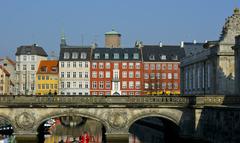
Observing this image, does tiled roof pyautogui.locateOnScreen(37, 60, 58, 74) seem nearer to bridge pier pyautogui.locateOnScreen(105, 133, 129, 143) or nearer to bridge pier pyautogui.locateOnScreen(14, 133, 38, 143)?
bridge pier pyautogui.locateOnScreen(14, 133, 38, 143)

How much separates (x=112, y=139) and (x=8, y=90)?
88682mm

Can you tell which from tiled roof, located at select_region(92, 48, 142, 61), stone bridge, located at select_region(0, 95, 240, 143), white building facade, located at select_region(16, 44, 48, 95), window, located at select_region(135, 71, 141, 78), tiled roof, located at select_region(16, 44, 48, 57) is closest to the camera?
stone bridge, located at select_region(0, 95, 240, 143)

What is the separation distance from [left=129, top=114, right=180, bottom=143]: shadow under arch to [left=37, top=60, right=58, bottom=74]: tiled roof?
3886 centimetres

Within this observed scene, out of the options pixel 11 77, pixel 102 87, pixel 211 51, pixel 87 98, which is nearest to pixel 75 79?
pixel 102 87

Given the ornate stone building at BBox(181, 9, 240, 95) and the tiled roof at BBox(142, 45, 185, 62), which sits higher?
the tiled roof at BBox(142, 45, 185, 62)

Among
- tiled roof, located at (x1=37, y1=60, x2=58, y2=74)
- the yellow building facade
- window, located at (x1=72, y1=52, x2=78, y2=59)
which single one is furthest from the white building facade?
window, located at (x1=72, y1=52, x2=78, y2=59)

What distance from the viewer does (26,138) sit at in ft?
188

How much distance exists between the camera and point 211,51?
74312mm

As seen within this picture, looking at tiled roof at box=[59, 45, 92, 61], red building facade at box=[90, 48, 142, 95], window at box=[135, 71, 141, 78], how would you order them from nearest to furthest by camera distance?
red building facade at box=[90, 48, 142, 95] < tiled roof at box=[59, 45, 92, 61] < window at box=[135, 71, 141, 78]

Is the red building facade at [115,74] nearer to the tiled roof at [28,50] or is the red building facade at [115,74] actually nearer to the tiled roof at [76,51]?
the tiled roof at [76,51]

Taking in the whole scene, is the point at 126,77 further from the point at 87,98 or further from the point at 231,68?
the point at 87,98

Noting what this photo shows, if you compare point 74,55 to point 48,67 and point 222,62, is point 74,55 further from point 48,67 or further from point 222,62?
point 222,62

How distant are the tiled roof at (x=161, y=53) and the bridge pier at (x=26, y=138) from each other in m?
76.4

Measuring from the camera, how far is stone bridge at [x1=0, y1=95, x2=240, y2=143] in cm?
5700
